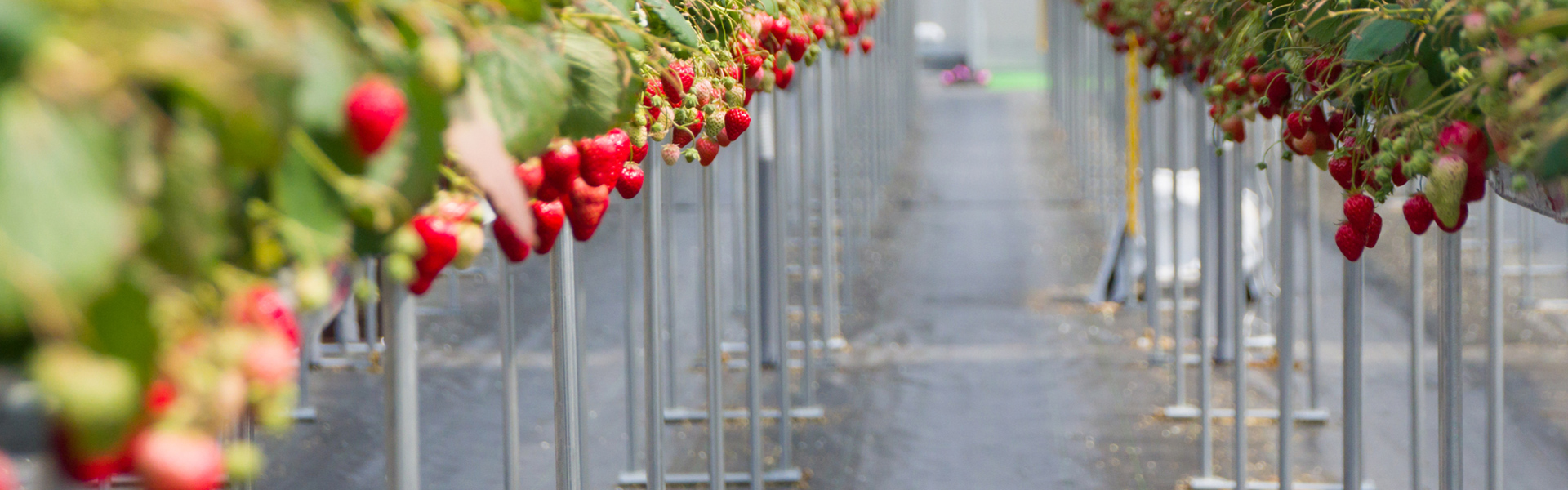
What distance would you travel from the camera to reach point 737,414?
428cm

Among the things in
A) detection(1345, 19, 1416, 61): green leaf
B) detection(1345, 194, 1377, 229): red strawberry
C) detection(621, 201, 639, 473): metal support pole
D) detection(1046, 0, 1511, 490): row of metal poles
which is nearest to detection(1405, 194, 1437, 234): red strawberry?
detection(1345, 194, 1377, 229): red strawberry

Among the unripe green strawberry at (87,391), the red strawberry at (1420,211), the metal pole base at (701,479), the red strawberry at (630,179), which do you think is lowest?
the metal pole base at (701,479)

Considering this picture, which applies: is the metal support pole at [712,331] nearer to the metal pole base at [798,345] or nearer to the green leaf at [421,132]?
the green leaf at [421,132]

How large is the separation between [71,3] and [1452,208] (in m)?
1.19

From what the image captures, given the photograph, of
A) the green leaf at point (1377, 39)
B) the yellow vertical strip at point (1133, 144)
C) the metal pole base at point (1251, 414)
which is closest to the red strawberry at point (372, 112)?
the green leaf at point (1377, 39)

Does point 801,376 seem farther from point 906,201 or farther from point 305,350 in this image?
point 906,201

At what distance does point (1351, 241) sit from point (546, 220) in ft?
3.45

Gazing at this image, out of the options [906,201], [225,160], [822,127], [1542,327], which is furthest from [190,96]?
[906,201]

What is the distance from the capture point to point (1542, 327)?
5527mm

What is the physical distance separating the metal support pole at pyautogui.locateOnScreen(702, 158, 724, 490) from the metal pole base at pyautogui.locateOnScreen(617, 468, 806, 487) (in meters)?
0.72

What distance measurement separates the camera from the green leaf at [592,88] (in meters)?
0.89

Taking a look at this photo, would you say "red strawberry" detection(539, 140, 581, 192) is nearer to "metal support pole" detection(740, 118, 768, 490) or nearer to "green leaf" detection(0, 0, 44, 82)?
"green leaf" detection(0, 0, 44, 82)

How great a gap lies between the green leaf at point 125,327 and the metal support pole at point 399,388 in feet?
1.78

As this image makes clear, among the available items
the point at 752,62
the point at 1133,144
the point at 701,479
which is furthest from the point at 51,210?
the point at 1133,144
